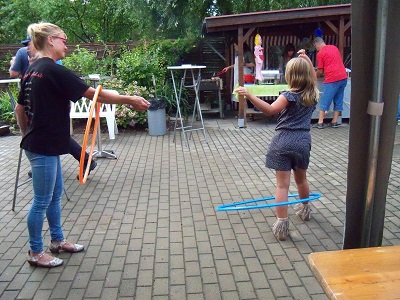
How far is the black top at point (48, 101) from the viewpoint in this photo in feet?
10.9

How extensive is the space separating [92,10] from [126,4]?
6.18 meters

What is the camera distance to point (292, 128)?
409cm

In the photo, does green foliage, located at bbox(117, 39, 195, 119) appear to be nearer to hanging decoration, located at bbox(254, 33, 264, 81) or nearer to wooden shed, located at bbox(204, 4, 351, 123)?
wooden shed, located at bbox(204, 4, 351, 123)

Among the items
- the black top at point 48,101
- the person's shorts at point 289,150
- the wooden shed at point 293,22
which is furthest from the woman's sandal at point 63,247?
the wooden shed at point 293,22

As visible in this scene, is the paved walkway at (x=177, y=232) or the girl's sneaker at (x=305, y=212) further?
the girl's sneaker at (x=305, y=212)

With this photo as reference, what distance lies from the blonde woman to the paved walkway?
2.01 ft

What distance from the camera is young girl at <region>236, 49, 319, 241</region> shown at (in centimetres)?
399

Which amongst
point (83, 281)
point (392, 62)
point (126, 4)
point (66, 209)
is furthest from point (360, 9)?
point (126, 4)

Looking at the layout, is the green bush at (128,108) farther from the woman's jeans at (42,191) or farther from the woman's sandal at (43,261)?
the woman's sandal at (43,261)

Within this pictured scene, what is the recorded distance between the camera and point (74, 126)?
10.5 metres

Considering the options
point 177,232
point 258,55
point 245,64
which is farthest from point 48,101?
point 245,64

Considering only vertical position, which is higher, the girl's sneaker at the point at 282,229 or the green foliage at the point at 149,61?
the green foliage at the point at 149,61

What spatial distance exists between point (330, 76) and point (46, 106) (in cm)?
758

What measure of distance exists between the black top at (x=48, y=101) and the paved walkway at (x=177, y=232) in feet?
3.51
